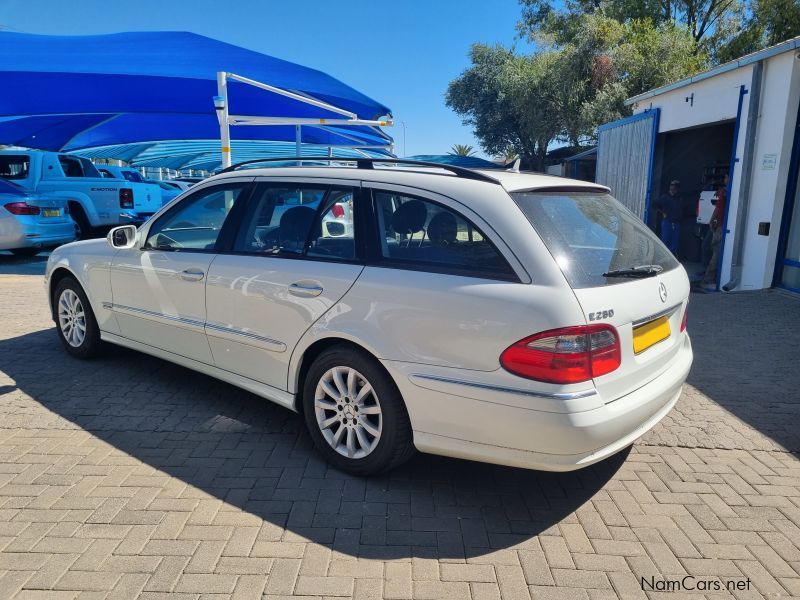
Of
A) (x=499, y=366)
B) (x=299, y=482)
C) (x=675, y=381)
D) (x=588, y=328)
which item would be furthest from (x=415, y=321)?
(x=675, y=381)

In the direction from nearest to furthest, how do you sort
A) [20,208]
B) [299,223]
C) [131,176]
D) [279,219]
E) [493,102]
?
[299,223] < [279,219] < [20,208] < [131,176] < [493,102]

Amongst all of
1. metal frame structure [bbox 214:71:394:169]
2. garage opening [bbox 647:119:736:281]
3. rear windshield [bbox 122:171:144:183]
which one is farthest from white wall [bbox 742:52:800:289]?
rear windshield [bbox 122:171:144:183]

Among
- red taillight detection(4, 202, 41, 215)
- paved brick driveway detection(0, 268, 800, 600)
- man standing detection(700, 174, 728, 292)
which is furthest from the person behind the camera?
red taillight detection(4, 202, 41, 215)

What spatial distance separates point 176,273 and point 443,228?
2050mm

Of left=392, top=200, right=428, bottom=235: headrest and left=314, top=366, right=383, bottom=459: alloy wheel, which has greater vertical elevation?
left=392, top=200, right=428, bottom=235: headrest

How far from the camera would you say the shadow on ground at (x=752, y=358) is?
424cm

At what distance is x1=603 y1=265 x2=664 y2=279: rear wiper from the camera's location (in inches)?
110

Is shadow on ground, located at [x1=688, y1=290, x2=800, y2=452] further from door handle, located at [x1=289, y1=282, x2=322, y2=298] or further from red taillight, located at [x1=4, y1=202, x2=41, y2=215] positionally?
red taillight, located at [x1=4, y1=202, x2=41, y2=215]

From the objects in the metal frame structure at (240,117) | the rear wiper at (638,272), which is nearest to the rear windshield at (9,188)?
the metal frame structure at (240,117)

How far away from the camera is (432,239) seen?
3.01 metres

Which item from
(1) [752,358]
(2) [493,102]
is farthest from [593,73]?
(1) [752,358]

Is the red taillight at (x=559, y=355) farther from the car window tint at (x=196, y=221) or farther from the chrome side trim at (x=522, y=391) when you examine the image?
the car window tint at (x=196, y=221)

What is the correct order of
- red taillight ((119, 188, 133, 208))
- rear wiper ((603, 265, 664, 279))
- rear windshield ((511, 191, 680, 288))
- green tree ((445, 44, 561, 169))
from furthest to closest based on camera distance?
green tree ((445, 44, 561, 169)) → red taillight ((119, 188, 133, 208)) → rear wiper ((603, 265, 664, 279)) → rear windshield ((511, 191, 680, 288))

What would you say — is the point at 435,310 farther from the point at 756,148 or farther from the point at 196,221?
the point at 756,148
